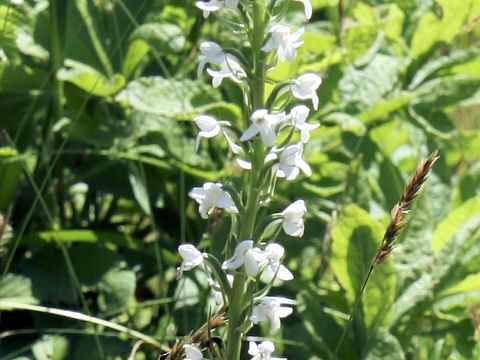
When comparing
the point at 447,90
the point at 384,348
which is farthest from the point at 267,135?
the point at 447,90

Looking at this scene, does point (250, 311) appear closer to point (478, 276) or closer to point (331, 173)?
point (478, 276)

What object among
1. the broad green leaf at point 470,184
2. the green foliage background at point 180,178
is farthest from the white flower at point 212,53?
the broad green leaf at point 470,184

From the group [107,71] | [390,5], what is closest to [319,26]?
[390,5]

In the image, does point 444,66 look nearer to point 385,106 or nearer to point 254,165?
point 385,106

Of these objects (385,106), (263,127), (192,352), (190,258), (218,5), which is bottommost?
(385,106)

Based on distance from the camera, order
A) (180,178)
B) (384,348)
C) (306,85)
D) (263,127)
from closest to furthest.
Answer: (263,127) < (306,85) < (384,348) < (180,178)

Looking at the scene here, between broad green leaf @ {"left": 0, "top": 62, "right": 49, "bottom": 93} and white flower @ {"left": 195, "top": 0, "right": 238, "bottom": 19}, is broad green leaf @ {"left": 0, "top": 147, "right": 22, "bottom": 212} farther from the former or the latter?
white flower @ {"left": 195, "top": 0, "right": 238, "bottom": 19}

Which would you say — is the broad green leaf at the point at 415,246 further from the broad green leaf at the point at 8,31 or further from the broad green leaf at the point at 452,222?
the broad green leaf at the point at 8,31

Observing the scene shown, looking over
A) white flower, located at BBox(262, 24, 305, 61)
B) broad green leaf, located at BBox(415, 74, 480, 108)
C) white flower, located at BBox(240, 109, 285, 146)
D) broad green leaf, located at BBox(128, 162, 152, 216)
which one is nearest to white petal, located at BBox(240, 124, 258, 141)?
white flower, located at BBox(240, 109, 285, 146)
